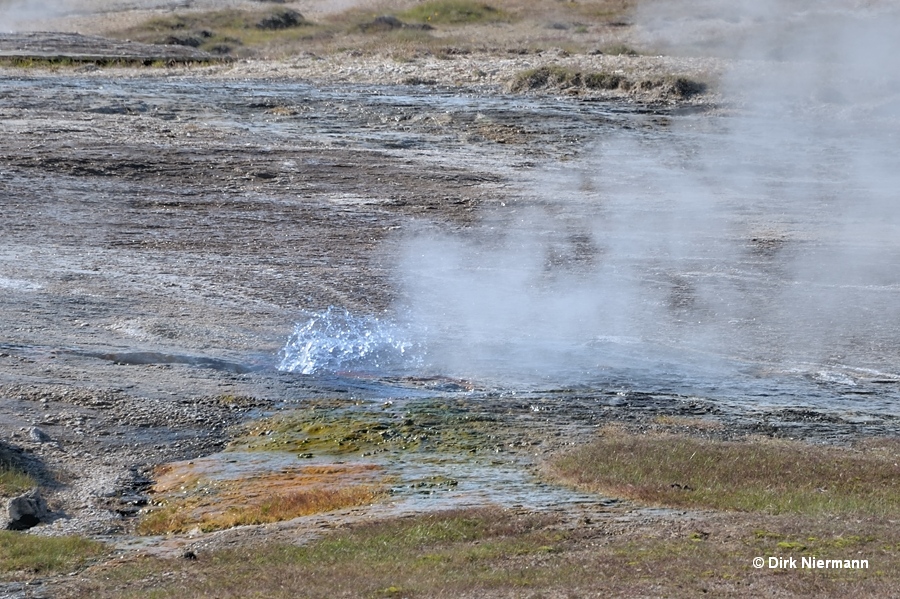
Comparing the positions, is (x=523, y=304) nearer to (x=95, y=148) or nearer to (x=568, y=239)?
(x=568, y=239)

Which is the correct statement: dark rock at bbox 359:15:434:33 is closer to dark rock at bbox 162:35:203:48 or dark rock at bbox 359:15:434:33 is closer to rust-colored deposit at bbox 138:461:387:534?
dark rock at bbox 162:35:203:48

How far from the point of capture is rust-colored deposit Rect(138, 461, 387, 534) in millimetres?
8516

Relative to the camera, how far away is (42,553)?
741 centimetres

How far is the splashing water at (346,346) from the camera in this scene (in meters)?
12.7

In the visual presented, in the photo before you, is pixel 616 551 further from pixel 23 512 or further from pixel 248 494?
pixel 23 512

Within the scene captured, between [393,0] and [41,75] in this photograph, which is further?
[393,0]

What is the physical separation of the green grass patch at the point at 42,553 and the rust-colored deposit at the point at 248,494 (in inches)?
28.3

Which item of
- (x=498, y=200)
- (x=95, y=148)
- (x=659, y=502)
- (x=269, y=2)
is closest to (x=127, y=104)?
(x=95, y=148)

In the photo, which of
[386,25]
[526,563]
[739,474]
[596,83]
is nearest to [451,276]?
[739,474]

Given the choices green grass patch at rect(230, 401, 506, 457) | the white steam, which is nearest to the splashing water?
the white steam

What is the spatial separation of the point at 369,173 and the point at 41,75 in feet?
55.3

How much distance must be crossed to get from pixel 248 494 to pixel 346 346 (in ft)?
15.0

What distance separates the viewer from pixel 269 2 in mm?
57031

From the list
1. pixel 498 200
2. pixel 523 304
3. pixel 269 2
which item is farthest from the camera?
pixel 269 2
